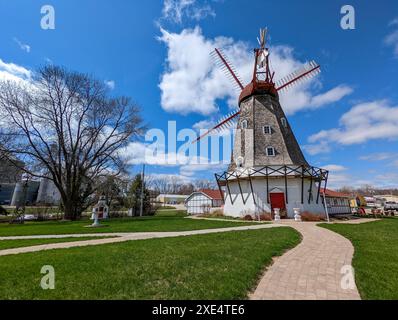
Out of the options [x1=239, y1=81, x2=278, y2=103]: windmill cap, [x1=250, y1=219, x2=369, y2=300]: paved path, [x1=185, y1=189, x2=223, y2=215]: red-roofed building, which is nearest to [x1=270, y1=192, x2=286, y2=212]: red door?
[x1=239, y1=81, x2=278, y2=103]: windmill cap

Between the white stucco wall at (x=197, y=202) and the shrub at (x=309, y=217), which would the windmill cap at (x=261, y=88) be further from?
the white stucco wall at (x=197, y=202)

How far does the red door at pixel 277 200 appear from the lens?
18.6 m

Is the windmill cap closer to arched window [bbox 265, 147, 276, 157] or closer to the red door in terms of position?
arched window [bbox 265, 147, 276, 157]

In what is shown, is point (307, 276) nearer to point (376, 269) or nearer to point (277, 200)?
point (376, 269)

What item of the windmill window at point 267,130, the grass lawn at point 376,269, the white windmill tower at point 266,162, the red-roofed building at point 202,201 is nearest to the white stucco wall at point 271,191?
the white windmill tower at point 266,162

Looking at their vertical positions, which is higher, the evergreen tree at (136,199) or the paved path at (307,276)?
the evergreen tree at (136,199)

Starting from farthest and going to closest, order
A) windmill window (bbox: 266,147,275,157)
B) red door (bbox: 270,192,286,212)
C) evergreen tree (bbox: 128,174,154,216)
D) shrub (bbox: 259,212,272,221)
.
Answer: evergreen tree (bbox: 128,174,154,216) < windmill window (bbox: 266,147,275,157) < red door (bbox: 270,192,286,212) < shrub (bbox: 259,212,272,221)

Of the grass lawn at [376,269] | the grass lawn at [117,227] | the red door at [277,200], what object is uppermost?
the red door at [277,200]

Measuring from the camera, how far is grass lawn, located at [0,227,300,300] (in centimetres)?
357

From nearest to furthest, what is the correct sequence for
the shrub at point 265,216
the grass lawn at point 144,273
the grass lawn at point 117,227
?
the grass lawn at point 144,273, the grass lawn at point 117,227, the shrub at point 265,216

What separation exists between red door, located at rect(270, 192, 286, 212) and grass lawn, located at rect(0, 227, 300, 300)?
12.6 meters
